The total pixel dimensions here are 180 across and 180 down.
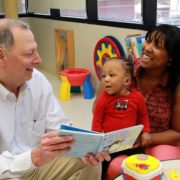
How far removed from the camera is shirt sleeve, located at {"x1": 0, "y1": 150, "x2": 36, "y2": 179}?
4.13 feet

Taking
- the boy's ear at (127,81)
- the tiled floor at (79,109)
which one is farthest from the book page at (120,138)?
the tiled floor at (79,109)

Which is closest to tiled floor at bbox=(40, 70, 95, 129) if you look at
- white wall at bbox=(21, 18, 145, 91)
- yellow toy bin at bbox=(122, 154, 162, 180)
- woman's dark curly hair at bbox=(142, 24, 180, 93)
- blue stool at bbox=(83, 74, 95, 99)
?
blue stool at bbox=(83, 74, 95, 99)

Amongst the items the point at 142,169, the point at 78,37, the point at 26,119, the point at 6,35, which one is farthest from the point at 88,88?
the point at 142,169

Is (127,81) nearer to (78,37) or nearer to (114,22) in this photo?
(114,22)

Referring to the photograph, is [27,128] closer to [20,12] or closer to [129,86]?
[129,86]

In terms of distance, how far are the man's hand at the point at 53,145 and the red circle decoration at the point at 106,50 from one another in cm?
193

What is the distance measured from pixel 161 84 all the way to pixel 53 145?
0.82 meters

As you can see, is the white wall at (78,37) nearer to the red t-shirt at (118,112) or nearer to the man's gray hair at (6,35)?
the red t-shirt at (118,112)

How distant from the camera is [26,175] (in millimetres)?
1365

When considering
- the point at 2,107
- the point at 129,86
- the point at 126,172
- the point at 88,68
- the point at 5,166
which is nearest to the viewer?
the point at 126,172

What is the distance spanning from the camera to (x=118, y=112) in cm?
160

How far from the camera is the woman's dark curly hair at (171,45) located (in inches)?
64.7

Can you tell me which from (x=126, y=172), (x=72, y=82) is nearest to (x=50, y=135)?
(x=126, y=172)

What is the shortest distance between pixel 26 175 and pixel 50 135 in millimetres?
362
